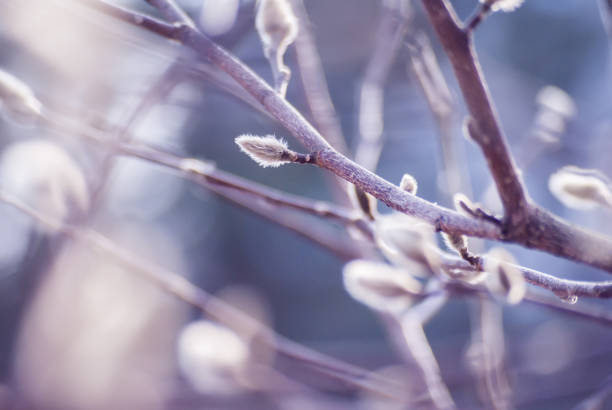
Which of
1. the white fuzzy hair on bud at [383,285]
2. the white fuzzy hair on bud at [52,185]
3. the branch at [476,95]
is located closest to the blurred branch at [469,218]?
the branch at [476,95]

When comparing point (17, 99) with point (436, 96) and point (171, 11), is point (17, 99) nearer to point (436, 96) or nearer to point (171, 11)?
point (171, 11)

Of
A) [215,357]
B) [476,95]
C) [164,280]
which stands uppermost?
[476,95]

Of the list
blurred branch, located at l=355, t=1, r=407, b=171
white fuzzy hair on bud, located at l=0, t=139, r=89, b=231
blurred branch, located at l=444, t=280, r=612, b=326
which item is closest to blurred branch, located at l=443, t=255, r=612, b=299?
blurred branch, located at l=444, t=280, r=612, b=326

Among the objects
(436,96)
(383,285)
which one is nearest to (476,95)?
(383,285)

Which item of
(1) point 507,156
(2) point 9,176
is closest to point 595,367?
(1) point 507,156

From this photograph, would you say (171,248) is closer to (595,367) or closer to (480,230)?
(595,367)

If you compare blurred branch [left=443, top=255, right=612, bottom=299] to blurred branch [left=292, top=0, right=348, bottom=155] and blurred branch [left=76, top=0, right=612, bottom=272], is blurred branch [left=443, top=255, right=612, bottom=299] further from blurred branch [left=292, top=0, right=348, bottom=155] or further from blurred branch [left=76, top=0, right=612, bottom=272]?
blurred branch [left=292, top=0, right=348, bottom=155]
